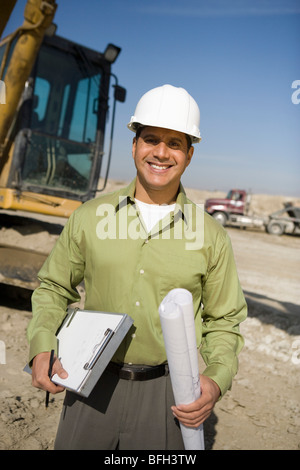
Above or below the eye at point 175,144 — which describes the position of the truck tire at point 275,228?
below

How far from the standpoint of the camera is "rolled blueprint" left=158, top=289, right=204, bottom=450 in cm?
138

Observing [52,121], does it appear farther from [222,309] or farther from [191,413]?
[191,413]

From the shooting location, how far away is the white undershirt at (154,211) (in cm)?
201

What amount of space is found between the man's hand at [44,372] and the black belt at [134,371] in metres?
0.25

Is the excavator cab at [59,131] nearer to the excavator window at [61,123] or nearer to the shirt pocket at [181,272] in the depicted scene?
the excavator window at [61,123]

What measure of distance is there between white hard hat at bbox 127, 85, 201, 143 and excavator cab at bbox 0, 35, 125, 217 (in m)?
4.67

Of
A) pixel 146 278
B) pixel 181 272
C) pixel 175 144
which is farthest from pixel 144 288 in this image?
pixel 175 144

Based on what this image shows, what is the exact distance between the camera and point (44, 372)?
168 cm

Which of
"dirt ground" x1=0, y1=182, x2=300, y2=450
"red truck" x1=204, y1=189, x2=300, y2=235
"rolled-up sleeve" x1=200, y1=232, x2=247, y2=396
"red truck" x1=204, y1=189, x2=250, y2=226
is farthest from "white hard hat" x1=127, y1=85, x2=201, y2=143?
"red truck" x1=204, y1=189, x2=250, y2=226

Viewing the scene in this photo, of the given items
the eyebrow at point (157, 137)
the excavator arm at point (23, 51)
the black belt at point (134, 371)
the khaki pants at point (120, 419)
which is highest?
the excavator arm at point (23, 51)

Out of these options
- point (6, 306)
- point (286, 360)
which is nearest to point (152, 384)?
point (286, 360)

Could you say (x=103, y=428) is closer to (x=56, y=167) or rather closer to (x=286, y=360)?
(x=286, y=360)

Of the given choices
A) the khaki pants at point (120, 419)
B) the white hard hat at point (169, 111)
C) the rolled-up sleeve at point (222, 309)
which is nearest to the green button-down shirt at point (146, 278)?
the rolled-up sleeve at point (222, 309)
